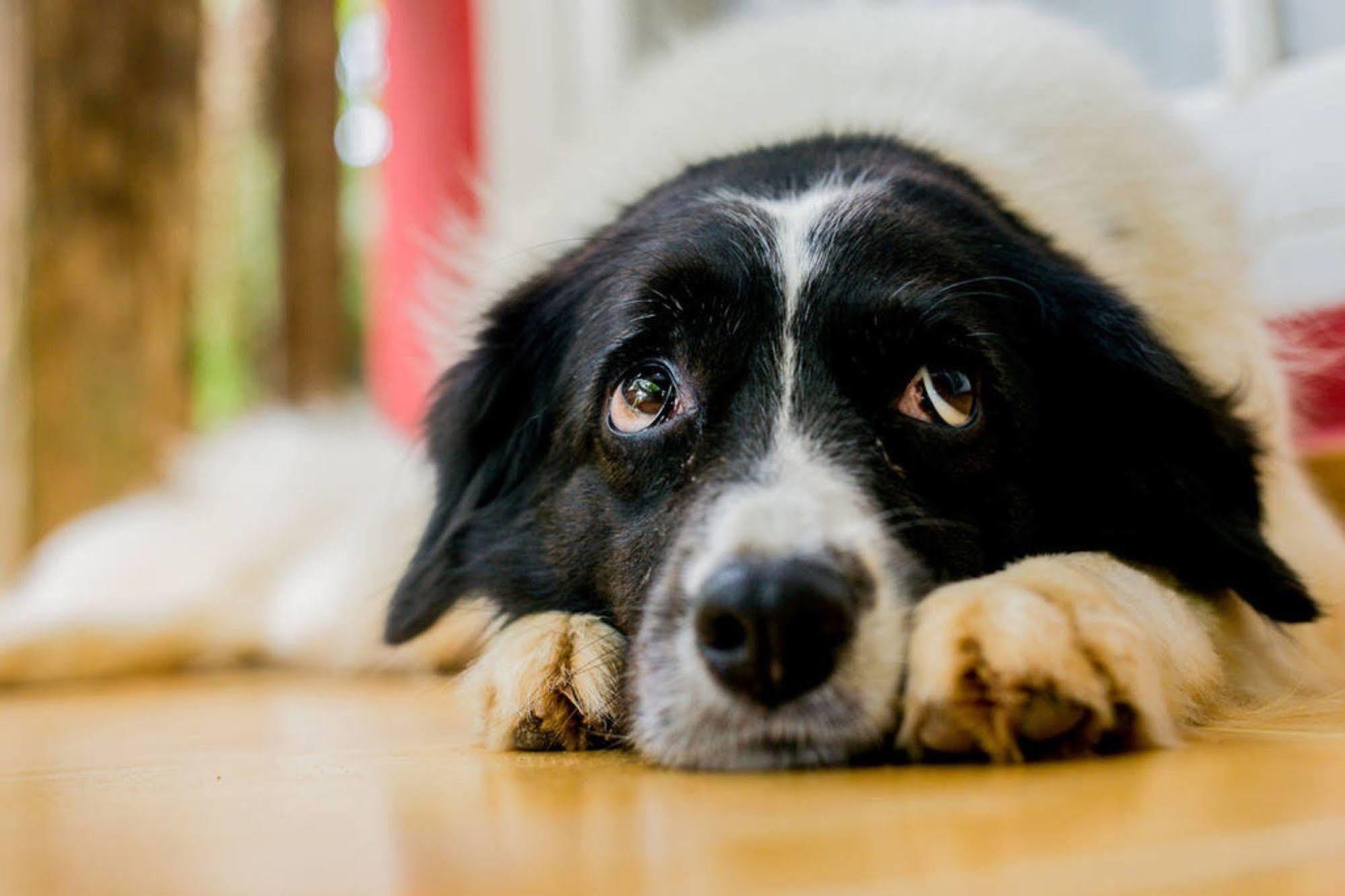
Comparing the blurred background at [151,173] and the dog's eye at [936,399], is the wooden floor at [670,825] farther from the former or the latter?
the blurred background at [151,173]

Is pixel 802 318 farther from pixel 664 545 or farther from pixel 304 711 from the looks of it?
pixel 304 711

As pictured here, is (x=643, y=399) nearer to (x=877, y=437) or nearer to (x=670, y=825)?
(x=877, y=437)

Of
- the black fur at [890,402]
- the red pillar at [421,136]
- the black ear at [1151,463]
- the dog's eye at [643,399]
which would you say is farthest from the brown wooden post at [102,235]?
the black ear at [1151,463]

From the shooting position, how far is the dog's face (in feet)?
4.62

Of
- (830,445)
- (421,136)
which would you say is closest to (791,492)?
(830,445)

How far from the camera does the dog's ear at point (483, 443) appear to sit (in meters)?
2.29

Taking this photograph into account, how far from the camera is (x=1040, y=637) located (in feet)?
4.32

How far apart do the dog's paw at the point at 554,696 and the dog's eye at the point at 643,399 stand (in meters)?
0.30

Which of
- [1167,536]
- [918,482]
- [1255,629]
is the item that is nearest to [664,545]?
[918,482]

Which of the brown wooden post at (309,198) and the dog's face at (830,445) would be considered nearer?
the dog's face at (830,445)

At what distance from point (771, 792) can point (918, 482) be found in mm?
517

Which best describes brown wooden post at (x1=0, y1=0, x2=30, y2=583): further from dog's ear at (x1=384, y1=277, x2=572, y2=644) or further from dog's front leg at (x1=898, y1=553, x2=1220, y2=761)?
dog's front leg at (x1=898, y1=553, x2=1220, y2=761)

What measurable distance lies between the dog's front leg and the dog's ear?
3.31 ft

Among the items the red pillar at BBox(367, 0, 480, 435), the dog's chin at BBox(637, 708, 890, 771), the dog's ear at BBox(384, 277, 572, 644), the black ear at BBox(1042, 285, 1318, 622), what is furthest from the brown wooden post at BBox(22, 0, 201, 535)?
the dog's chin at BBox(637, 708, 890, 771)
